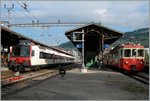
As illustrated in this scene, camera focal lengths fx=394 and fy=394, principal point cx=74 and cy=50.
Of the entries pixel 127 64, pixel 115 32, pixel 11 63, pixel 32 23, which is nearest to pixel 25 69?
pixel 11 63

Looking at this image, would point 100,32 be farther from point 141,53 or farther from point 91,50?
point 141,53

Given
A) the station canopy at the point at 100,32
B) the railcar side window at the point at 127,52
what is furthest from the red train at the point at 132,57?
the station canopy at the point at 100,32

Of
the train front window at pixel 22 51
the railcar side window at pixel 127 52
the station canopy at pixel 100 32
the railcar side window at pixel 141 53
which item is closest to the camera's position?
the railcar side window at pixel 127 52

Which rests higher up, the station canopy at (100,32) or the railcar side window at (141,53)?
the station canopy at (100,32)

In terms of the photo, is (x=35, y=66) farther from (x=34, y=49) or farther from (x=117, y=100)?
(x=117, y=100)

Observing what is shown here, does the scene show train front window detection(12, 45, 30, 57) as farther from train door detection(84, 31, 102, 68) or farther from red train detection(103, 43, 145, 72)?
train door detection(84, 31, 102, 68)

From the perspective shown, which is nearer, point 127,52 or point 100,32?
point 127,52

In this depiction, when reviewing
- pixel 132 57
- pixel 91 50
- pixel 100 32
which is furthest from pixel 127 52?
pixel 91 50

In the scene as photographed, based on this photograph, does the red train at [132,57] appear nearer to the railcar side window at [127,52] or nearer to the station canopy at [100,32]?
the railcar side window at [127,52]

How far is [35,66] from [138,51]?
11.0 m

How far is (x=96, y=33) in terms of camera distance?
49.7m

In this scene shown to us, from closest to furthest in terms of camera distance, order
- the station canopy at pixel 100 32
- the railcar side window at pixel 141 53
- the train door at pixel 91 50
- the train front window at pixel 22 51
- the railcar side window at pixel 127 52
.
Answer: the railcar side window at pixel 127 52 → the railcar side window at pixel 141 53 → the train front window at pixel 22 51 → the station canopy at pixel 100 32 → the train door at pixel 91 50

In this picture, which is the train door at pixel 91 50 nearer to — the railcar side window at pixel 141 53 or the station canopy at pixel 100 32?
the station canopy at pixel 100 32

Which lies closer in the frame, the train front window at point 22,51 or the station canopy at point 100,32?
the train front window at point 22,51
